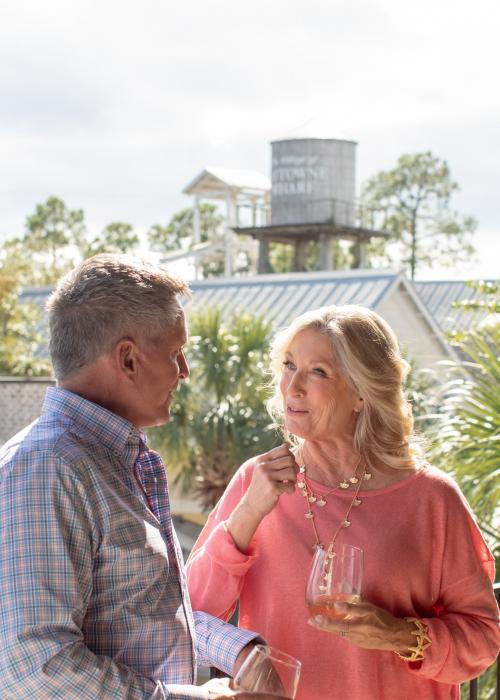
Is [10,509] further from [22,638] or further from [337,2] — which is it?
[337,2]

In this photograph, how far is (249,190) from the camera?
48.5 meters

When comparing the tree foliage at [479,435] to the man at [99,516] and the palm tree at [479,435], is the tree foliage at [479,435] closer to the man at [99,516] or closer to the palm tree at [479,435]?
the palm tree at [479,435]

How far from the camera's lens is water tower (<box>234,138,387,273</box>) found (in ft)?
150

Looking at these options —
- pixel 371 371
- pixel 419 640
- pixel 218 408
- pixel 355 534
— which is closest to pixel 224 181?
pixel 218 408

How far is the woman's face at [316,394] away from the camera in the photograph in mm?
2725

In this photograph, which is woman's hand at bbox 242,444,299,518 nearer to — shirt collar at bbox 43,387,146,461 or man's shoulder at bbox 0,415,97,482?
shirt collar at bbox 43,387,146,461

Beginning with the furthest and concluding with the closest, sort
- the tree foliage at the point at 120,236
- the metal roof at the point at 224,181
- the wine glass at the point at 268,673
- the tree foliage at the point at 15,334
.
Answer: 1. the tree foliage at the point at 120,236
2. the metal roof at the point at 224,181
3. the tree foliage at the point at 15,334
4. the wine glass at the point at 268,673

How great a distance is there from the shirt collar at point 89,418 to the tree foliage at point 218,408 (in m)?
15.7

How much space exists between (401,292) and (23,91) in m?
45.9

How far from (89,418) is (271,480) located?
74cm

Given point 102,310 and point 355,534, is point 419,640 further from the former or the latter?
point 102,310

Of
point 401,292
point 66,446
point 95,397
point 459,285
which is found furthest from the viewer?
point 459,285

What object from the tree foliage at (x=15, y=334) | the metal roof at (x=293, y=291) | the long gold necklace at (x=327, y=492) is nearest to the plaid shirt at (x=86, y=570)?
the long gold necklace at (x=327, y=492)

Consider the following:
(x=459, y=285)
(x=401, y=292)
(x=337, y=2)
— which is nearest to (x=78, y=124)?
(x=459, y=285)
